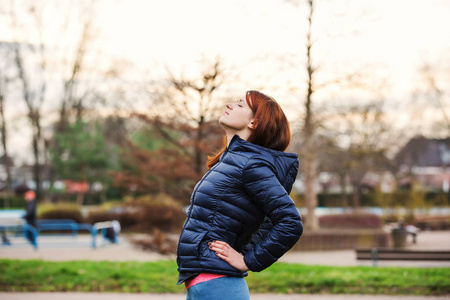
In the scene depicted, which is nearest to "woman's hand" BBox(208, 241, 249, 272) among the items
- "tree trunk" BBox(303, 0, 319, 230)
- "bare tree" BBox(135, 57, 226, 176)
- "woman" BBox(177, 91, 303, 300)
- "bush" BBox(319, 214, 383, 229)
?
"woman" BBox(177, 91, 303, 300)

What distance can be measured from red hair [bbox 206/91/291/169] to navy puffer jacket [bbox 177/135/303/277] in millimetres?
80

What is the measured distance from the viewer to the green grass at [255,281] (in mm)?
8156

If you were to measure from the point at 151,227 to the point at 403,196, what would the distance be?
22.4 metres

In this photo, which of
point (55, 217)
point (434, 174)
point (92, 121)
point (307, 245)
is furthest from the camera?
point (434, 174)

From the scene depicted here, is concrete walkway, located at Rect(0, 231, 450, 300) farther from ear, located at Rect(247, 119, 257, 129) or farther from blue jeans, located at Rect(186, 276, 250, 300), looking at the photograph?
ear, located at Rect(247, 119, 257, 129)

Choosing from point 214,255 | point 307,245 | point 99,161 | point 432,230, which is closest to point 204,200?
point 214,255

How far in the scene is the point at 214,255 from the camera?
100 inches

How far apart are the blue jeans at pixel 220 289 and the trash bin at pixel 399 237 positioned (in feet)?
60.4

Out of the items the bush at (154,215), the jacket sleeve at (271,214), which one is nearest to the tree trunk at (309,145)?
the bush at (154,215)

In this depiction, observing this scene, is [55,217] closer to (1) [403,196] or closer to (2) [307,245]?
(2) [307,245]

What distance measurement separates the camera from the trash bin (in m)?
19.8

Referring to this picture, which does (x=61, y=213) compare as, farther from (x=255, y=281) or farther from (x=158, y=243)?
(x=255, y=281)

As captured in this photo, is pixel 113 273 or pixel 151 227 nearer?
pixel 113 273

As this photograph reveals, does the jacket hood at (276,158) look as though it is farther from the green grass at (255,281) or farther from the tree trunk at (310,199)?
the tree trunk at (310,199)
